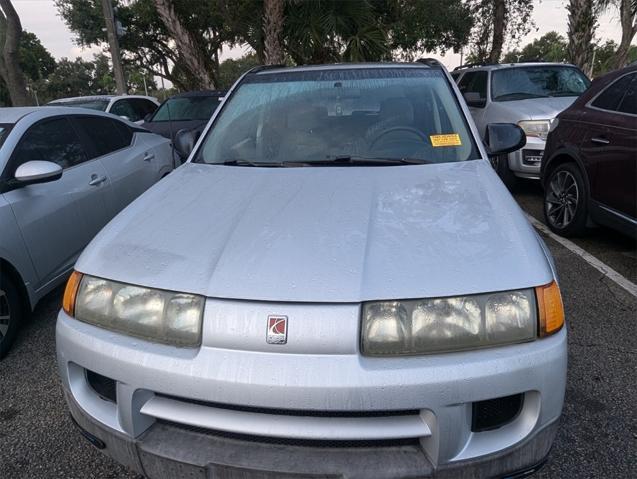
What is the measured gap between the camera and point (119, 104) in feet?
29.8

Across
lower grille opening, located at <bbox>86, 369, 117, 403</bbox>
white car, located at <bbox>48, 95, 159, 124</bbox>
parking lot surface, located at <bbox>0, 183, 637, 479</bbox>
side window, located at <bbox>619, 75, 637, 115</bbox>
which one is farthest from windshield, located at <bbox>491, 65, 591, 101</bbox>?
lower grille opening, located at <bbox>86, 369, 117, 403</bbox>

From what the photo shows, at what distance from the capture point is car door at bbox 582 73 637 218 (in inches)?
150

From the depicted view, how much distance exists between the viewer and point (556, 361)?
1.55 m

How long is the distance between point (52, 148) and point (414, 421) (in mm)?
3413

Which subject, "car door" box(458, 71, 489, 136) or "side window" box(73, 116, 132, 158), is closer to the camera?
"side window" box(73, 116, 132, 158)

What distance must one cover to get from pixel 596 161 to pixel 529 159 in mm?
1885

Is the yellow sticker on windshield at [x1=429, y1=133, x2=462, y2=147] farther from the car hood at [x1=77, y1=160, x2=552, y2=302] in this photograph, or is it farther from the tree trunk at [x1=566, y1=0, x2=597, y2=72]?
the tree trunk at [x1=566, y1=0, x2=597, y2=72]

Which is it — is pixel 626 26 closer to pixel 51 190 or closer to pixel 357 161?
pixel 357 161

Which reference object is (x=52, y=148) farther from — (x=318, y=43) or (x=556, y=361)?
(x=318, y=43)

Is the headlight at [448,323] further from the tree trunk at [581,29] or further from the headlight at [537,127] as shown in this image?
the tree trunk at [581,29]

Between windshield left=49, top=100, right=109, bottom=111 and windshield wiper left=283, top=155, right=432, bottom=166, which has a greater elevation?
windshield left=49, top=100, right=109, bottom=111

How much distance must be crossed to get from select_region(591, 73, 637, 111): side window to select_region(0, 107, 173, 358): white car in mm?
4335

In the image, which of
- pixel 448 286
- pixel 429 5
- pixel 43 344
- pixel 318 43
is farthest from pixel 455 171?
pixel 429 5

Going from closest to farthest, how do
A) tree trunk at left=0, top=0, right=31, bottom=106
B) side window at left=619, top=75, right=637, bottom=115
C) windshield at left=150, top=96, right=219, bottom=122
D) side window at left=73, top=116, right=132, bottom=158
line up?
1. side window at left=619, top=75, right=637, bottom=115
2. side window at left=73, top=116, right=132, bottom=158
3. windshield at left=150, top=96, right=219, bottom=122
4. tree trunk at left=0, top=0, right=31, bottom=106
